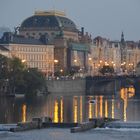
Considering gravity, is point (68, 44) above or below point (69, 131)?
above

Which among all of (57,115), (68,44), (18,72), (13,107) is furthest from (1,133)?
(68,44)

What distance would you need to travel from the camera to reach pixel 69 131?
48781mm

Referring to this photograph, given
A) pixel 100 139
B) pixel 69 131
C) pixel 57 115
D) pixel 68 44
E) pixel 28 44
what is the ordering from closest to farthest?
pixel 100 139, pixel 69 131, pixel 57 115, pixel 28 44, pixel 68 44

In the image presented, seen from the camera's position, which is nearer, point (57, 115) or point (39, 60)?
point (57, 115)

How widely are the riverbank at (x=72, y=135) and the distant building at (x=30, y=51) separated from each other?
71.2 metres

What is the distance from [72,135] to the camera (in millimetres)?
46875

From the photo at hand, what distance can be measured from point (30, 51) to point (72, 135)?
82.1 meters

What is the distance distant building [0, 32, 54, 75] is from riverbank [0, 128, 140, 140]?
7116 centimetres

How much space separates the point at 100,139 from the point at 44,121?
760cm

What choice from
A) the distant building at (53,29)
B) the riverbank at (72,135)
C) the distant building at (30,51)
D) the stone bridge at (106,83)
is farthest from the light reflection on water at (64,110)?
the distant building at (53,29)

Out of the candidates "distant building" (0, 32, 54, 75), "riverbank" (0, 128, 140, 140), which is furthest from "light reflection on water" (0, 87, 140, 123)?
"distant building" (0, 32, 54, 75)

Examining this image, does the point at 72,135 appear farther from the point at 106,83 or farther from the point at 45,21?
the point at 45,21

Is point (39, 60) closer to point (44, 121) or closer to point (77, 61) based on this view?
point (77, 61)

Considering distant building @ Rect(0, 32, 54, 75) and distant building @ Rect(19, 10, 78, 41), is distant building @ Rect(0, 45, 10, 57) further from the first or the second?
distant building @ Rect(19, 10, 78, 41)
